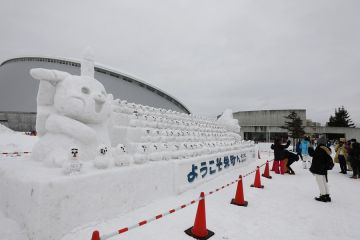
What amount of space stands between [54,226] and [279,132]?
41.9 metres

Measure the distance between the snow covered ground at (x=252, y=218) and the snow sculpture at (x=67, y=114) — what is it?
1.39 meters

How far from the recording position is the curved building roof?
29875 millimetres

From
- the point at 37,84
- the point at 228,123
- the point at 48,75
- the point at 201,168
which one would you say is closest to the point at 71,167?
the point at 48,75

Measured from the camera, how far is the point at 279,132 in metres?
39.2

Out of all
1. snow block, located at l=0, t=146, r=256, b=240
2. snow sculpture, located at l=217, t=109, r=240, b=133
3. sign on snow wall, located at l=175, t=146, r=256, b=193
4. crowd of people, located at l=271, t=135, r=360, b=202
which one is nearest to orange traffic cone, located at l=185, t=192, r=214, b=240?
snow block, located at l=0, t=146, r=256, b=240

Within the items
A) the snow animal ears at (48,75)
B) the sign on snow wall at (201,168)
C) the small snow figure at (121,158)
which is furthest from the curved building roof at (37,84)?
the small snow figure at (121,158)

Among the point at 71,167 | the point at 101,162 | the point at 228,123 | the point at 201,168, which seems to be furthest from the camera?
the point at 228,123

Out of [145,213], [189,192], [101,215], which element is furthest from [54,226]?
[189,192]

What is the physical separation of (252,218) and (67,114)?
4.46 m

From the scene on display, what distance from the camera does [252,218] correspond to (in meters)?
4.16

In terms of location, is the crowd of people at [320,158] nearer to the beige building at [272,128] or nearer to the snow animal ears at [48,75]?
the snow animal ears at [48,75]

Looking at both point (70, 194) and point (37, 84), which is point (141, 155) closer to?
point (70, 194)

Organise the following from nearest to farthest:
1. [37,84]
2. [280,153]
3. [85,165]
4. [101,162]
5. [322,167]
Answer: [101,162] < [85,165] < [322,167] < [280,153] < [37,84]

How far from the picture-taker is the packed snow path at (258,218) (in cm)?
345
